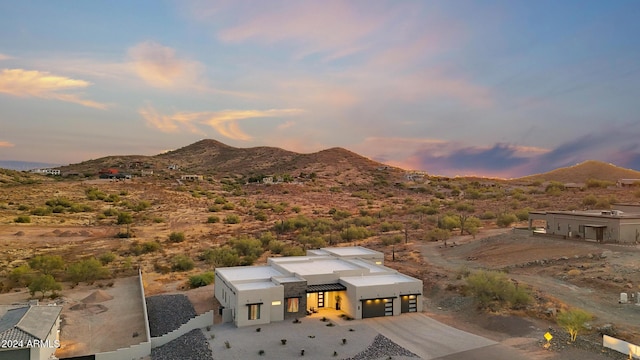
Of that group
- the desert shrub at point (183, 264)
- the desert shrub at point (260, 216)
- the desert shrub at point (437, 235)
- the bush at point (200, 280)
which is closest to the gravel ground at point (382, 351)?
the bush at point (200, 280)

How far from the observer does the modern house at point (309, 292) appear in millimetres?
28625

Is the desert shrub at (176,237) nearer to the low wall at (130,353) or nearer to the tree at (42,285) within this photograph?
the tree at (42,285)

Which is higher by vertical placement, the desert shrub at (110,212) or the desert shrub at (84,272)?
the desert shrub at (110,212)

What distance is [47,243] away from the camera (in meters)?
51.6

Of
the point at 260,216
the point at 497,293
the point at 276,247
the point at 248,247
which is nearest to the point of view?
the point at 497,293

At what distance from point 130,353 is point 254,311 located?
25.0 ft

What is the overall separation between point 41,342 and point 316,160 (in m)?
147

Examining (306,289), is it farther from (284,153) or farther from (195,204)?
(284,153)

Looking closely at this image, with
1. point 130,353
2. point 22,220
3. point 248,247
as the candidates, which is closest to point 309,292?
point 130,353

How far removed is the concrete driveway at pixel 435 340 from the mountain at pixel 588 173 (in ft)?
493

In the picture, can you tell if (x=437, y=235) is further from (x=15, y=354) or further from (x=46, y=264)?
(x=15, y=354)

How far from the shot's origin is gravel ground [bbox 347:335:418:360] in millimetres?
23188

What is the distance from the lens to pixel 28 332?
21.5 m

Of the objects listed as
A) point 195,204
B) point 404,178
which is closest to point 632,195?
point 404,178
